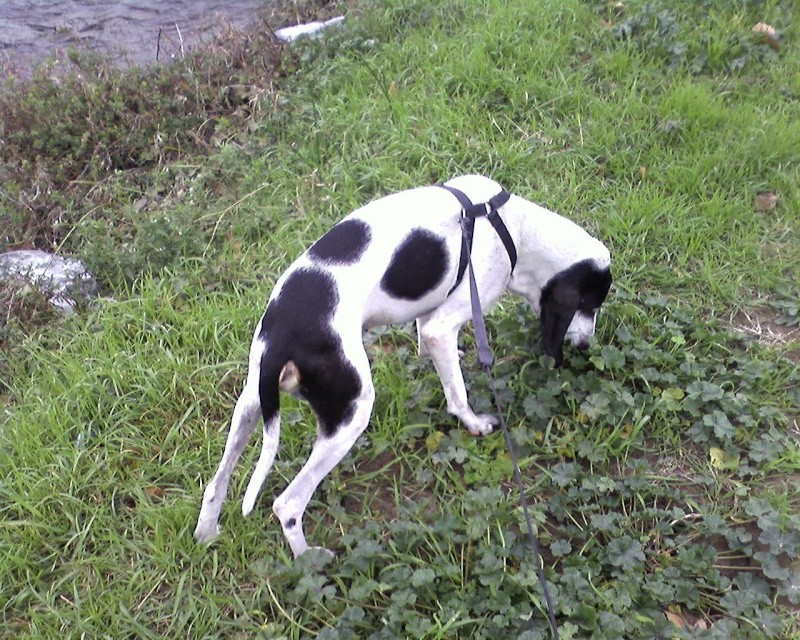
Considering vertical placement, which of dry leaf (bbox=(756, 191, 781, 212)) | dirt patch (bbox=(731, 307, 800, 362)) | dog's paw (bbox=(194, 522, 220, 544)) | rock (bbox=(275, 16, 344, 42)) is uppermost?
rock (bbox=(275, 16, 344, 42))

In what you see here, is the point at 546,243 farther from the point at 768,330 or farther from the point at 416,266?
the point at 768,330

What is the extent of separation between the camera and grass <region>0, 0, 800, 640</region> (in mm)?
2354

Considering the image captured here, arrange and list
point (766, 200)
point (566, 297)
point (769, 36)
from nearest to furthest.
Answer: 1. point (566, 297)
2. point (766, 200)
3. point (769, 36)

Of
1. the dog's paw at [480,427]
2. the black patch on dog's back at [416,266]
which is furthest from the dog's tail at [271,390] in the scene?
the dog's paw at [480,427]

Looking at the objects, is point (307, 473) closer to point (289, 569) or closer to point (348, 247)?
point (289, 569)

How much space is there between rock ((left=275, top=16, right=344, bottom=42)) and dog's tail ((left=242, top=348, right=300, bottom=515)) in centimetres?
369

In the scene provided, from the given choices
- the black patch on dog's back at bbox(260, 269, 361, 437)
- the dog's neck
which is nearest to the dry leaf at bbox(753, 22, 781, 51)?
the dog's neck

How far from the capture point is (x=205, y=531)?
8.22ft

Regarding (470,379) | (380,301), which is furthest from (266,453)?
(470,379)

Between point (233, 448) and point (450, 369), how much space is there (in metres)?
0.88

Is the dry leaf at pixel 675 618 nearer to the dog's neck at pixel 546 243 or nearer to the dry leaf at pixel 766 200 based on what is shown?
the dog's neck at pixel 546 243

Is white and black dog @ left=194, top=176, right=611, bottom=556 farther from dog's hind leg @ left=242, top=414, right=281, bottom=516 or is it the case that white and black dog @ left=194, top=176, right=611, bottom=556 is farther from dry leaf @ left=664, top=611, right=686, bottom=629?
dry leaf @ left=664, top=611, right=686, bottom=629

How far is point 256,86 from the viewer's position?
191 inches

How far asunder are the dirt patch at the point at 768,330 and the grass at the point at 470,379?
17 mm
